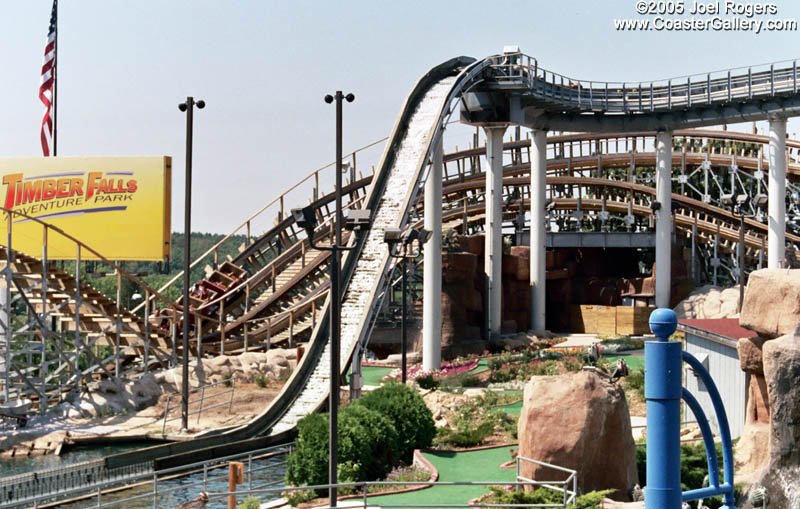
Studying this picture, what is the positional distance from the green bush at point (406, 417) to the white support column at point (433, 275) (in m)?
12.6

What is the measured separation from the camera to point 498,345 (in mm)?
42469

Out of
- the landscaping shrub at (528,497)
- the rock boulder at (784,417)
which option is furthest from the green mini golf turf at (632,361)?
the rock boulder at (784,417)

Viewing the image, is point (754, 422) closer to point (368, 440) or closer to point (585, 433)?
point (585, 433)

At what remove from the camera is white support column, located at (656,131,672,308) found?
46188mm

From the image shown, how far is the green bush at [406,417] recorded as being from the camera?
2280cm

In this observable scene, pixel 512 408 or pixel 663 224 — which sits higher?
pixel 663 224

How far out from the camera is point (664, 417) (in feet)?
31.9

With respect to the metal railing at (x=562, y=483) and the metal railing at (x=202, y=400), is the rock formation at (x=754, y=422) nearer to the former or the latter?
the metal railing at (x=562, y=483)

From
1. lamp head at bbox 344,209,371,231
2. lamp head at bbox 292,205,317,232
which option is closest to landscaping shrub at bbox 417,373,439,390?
lamp head at bbox 344,209,371,231

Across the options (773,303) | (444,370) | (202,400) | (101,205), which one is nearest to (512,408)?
(444,370)

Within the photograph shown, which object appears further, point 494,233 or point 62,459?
point 494,233

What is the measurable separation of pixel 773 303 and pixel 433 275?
68.3 ft

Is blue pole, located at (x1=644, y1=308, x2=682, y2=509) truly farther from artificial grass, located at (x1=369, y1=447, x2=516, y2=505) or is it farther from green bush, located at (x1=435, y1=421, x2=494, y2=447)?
green bush, located at (x1=435, y1=421, x2=494, y2=447)

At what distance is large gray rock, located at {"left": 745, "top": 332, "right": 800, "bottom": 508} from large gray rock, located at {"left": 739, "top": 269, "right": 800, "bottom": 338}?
2.62 ft
